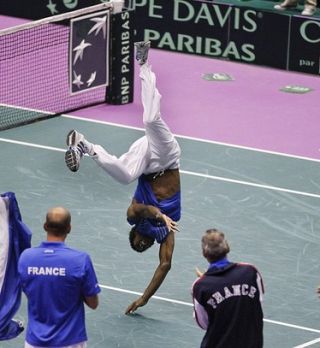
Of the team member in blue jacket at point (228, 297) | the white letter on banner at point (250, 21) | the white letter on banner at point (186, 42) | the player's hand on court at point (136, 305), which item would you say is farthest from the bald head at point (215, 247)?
the white letter on banner at point (186, 42)

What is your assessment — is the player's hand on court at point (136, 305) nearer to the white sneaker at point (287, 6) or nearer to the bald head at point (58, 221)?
the bald head at point (58, 221)

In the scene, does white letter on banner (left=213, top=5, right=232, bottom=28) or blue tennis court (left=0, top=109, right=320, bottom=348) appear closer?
blue tennis court (left=0, top=109, right=320, bottom=348)

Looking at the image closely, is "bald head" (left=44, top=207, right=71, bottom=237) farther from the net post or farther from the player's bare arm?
the net post

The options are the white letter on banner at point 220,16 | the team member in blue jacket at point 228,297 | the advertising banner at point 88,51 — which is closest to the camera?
the team member in blue jacket at point 228,297

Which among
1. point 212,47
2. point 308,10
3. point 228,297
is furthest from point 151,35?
point 228,297

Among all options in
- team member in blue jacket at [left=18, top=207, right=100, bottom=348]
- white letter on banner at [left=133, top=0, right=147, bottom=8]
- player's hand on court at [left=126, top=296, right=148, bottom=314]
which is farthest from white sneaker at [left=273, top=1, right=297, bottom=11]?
team member in blue jacket at [left=18, top=207, right=100, bottom=348]

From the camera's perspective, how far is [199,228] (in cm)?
1766

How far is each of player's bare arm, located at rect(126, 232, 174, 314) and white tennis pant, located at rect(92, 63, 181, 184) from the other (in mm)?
782

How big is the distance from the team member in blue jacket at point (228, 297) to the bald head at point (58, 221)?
1.15 meters

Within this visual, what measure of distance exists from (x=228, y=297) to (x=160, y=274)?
3559 mm

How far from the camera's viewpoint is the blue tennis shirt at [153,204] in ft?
49.8

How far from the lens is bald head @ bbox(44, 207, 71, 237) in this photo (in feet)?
38.4

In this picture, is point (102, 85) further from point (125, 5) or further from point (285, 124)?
point (285, 124)

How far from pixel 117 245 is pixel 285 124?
566 cm
